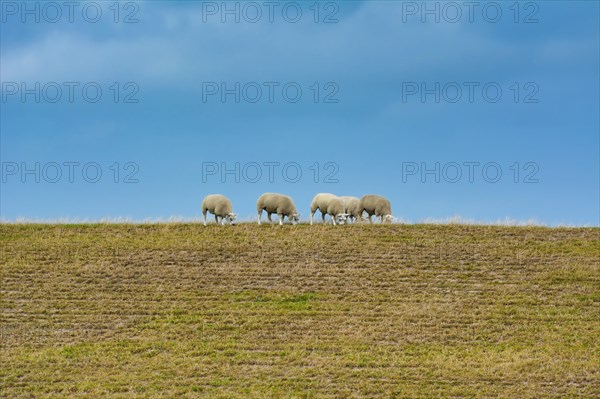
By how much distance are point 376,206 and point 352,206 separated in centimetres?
126

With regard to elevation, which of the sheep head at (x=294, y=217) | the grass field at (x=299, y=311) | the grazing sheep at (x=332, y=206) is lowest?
the grass field at (x=299, y=311)

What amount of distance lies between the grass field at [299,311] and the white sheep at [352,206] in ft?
9.39

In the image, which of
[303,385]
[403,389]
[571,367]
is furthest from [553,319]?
[303,385]

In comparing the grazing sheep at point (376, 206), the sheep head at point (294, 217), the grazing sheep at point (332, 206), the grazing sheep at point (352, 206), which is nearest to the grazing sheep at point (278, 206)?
the sheep head at point (294, 217)

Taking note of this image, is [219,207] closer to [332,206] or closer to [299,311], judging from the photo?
[332,206]

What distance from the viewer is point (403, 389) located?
23.6 metres

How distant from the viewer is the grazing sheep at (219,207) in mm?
41438

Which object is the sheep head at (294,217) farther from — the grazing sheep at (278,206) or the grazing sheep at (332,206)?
the grazing sheep at (332,206)

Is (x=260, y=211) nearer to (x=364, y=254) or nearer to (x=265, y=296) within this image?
(x=364, y=254)

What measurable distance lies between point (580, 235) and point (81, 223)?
24.9 m

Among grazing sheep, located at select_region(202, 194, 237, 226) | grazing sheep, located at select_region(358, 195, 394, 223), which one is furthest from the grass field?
grazing sheep, located at select_region(358, 195, 394, 223)

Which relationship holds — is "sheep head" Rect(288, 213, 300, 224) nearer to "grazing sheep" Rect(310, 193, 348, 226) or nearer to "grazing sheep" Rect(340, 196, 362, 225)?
"grazing sheep" Rect(310, 193, 348, 226)

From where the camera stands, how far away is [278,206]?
1625 inches

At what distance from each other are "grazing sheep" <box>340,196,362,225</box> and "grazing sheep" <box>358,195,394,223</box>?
190mm
